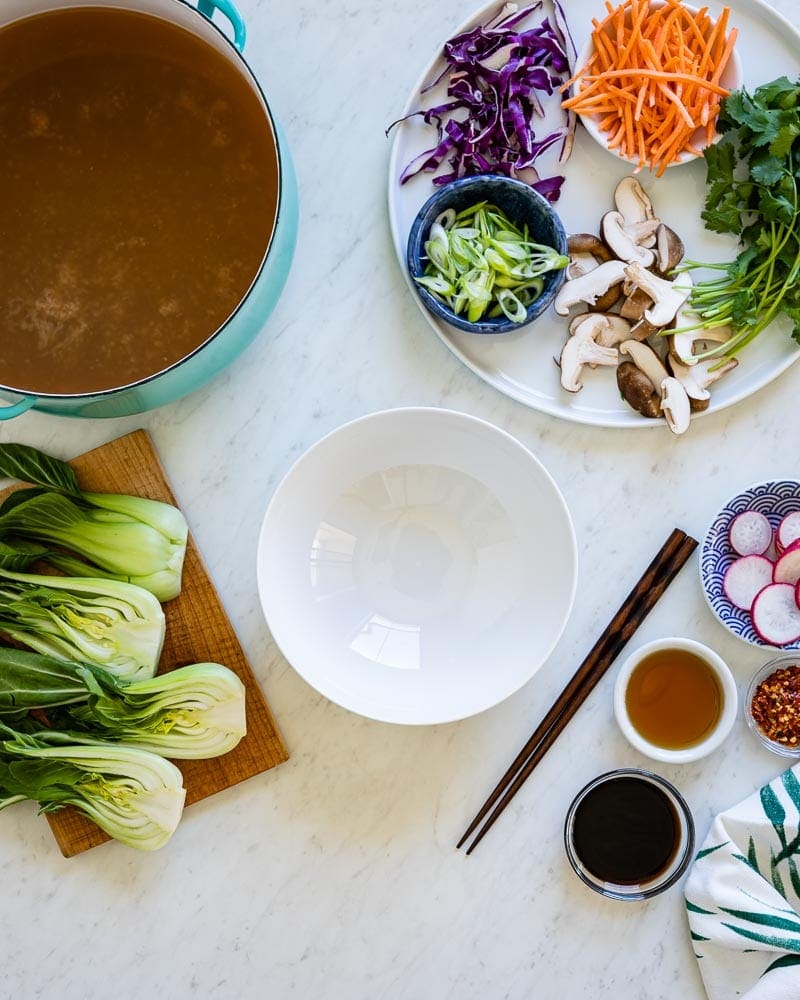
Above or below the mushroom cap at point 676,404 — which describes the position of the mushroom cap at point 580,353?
above

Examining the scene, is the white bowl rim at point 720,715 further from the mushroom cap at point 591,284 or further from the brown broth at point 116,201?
the brown broth at point 116,201

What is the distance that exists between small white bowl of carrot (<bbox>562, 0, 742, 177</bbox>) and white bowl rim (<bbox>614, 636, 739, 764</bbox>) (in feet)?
2.37

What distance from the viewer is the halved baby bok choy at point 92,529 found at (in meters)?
1.39

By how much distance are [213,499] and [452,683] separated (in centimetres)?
48

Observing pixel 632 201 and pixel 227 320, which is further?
pixel 632 201

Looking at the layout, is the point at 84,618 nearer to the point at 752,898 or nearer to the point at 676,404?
the point at 676,404

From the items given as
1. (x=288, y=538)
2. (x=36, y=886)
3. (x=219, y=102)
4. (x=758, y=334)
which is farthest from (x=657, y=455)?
(x=36, y=886)

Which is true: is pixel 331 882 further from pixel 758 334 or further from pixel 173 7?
pixel 173 7

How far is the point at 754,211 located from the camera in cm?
137

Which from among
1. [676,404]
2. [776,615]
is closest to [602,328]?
[676,404]

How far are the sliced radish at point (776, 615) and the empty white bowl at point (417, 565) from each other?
313 mm

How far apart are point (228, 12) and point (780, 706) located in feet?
4.20

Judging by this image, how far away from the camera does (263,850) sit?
148cm

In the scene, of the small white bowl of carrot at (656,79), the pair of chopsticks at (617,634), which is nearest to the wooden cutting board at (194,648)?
the pair of chopsticks at (617,634)
